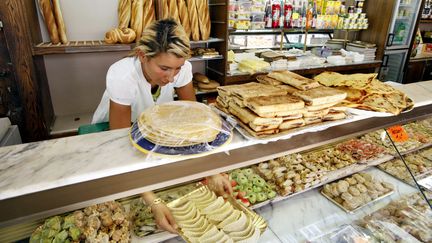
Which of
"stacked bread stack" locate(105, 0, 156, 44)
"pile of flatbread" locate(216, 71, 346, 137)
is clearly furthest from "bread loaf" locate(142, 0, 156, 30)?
"pile of flatbread" locate(216, 71, 346, 137)

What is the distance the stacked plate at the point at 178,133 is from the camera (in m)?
0.91

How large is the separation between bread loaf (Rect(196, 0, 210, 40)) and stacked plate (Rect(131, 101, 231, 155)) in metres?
2.77

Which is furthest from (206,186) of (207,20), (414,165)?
(207,20)

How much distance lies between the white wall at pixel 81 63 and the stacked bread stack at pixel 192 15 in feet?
2.32

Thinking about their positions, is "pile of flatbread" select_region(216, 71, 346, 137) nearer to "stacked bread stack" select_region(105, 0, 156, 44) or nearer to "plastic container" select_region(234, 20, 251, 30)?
"stacked bread stack" select_region(105, 0, 156, 44)

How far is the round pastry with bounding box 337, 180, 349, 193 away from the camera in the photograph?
5.40ft

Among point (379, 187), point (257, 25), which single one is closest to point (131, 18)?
point (257, 25)

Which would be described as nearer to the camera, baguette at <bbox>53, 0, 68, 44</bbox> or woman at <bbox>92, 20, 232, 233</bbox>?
woman at <bbox>92, 20, 232, 233</bbox>

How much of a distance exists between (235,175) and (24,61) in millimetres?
2465

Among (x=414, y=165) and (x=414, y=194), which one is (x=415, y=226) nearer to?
(x=414, y=194)

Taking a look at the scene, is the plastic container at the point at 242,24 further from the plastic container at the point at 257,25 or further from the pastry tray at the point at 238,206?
the pastry tray at the point at 238,206

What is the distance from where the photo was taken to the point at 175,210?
3.89 ft

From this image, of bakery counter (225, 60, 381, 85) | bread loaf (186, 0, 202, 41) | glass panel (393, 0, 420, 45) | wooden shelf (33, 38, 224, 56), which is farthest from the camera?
glass panel (393, 0, 420, 45)

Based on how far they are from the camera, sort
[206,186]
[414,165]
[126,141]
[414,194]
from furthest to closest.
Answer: [414,165], [414,194], [206,186], [126,141]
